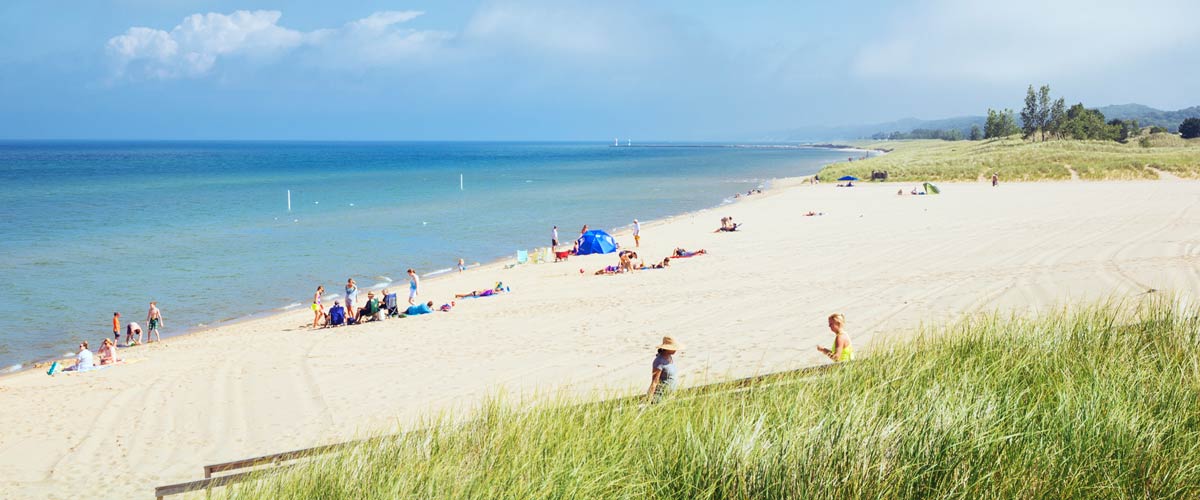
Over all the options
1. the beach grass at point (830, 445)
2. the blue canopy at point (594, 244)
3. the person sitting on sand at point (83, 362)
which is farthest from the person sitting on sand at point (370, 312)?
the beach grass at point (830, 445)

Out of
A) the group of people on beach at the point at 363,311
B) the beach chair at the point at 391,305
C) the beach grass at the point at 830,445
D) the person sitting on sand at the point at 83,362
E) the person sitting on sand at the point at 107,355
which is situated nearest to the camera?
the beach grass at the point at 830,445

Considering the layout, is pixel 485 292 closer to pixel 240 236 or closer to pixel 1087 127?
pixel 240 236

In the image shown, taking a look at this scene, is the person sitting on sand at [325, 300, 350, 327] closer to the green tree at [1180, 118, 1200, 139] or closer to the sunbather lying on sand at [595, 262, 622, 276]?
the sunbather lying on sand at [595, 262, 622, 276]

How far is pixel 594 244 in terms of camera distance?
1016 inches

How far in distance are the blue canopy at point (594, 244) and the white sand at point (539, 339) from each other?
2.39 feet

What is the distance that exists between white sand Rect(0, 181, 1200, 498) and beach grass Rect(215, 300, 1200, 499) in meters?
1.25

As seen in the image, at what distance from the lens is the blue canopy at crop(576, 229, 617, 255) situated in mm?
25750

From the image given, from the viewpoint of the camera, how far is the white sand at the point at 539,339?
9773mm

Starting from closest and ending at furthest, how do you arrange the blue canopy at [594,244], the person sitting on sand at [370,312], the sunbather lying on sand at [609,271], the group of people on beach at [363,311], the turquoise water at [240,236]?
the group of people on beach at [363,311], the person sitting on sand at [370,312], the turquoise water at [240,236], the sunbather lying on sand at [609,271], the blue canopy at [594,244]

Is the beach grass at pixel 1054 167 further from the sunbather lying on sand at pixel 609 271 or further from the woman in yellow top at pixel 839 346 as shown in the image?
the woman in yellow top at pixel 839 346

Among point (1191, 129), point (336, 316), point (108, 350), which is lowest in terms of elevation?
point (108, 350)

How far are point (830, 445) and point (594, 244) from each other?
2131 centimetres

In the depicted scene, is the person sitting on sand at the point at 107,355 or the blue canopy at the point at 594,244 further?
the blue canopy at the point at 594,244

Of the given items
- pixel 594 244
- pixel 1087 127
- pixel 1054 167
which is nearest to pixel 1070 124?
pixel 1087 127
